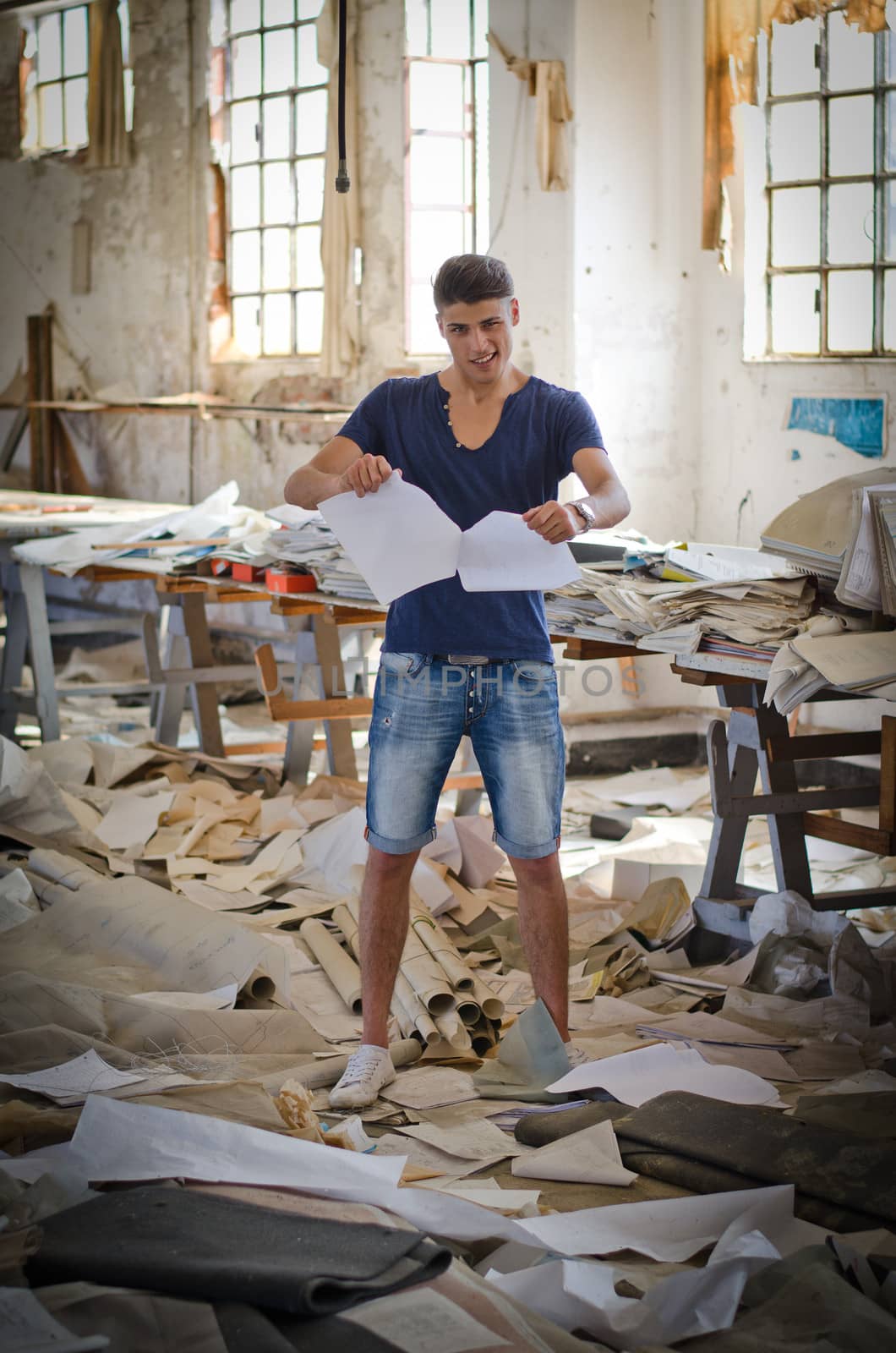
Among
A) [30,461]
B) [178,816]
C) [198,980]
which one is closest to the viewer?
[198,980]

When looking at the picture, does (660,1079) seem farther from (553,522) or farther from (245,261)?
(245,261)

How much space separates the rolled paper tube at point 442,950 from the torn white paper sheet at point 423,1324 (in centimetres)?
188

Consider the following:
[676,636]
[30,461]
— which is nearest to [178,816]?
[676,636]

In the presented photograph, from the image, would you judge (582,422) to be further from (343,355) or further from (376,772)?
(343,355)

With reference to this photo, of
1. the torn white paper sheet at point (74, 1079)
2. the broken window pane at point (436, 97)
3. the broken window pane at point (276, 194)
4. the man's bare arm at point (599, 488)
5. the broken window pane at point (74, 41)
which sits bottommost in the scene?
the torn white paper sheet at point (74, 1079)

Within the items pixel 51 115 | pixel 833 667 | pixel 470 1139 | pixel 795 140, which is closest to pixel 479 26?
pixel 795 140

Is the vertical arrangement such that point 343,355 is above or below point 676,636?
above

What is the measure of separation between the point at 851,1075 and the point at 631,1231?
1093 mm

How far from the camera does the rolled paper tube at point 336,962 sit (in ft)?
13.4

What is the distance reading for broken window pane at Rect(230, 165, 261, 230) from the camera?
10.5m

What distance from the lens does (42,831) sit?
534 centimetres

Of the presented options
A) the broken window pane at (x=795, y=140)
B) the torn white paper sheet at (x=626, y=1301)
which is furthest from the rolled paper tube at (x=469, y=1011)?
the broken window pane at (x=795, y=140)

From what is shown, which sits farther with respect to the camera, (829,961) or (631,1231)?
(829,961)

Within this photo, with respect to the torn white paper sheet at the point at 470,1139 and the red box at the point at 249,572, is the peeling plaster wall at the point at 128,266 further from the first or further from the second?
the torn white paper sheet at the point at 470,1139
